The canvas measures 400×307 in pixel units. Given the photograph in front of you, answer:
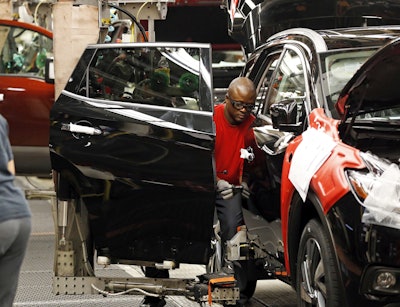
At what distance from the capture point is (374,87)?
711 cm

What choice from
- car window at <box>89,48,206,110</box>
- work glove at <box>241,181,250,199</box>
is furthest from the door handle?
work glove at <box>241,181,250,199</box>

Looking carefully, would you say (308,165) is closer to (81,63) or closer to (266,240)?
(266,240)

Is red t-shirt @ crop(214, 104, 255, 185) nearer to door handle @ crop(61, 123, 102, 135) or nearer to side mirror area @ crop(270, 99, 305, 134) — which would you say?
side mirror area @ crop(270, 99, 305, 134)

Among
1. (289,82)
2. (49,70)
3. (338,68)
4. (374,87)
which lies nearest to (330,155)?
(374,87)

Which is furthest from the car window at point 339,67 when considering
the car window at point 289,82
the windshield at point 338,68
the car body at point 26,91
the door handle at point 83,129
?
the car body at point 26,91

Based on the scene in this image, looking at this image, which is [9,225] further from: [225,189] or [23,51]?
[23,51]

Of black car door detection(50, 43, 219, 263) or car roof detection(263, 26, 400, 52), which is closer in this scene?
black car door detection(50, 43, 219, 263)

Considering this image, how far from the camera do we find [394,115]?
7.96 meters

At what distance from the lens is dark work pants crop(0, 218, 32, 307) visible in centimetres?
566

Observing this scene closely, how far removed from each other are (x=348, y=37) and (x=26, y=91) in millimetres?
A: 8027

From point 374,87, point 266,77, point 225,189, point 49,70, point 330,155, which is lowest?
point 225,189

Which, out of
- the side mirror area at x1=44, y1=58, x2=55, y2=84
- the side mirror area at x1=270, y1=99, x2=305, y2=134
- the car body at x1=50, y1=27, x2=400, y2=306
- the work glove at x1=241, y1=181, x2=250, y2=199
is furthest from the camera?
the side mirror area at x1=44, y1=58, x2=55, y2=84

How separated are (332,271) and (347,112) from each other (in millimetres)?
1039

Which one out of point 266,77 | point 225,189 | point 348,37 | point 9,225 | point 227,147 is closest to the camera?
point 9,225
